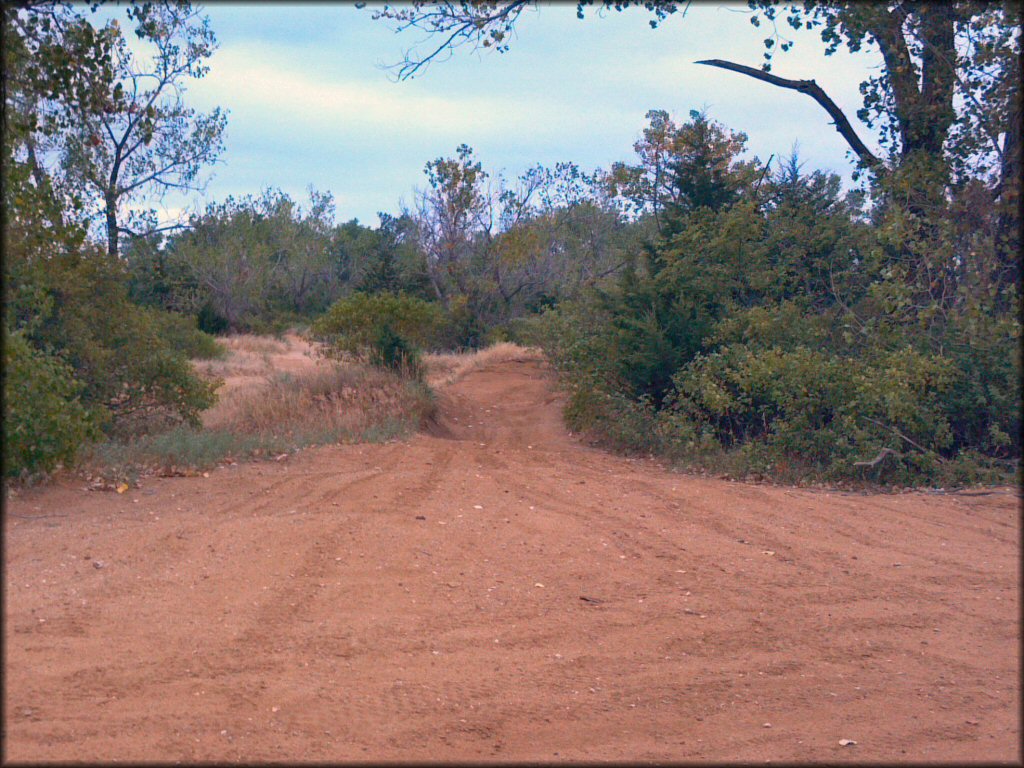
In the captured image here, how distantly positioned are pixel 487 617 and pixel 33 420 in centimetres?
466

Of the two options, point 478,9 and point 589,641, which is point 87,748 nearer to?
point 589,641

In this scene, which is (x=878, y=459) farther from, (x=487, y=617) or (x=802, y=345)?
(x=487, y=617)

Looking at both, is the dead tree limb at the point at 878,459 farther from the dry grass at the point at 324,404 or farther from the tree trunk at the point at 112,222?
the tree trunk at the point at 112,222

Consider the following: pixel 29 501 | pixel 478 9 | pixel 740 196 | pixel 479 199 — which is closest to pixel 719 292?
pixel 740 196

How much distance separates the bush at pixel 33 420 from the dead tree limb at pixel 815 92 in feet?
31.4

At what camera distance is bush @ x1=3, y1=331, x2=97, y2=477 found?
7.85 metres

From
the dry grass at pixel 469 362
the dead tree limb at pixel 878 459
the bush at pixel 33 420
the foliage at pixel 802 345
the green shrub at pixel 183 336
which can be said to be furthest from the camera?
the dry grass at pixel 469 362

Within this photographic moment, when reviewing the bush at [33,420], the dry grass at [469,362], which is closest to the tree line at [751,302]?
the bush at [33,420]

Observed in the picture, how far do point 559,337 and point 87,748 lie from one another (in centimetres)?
1314

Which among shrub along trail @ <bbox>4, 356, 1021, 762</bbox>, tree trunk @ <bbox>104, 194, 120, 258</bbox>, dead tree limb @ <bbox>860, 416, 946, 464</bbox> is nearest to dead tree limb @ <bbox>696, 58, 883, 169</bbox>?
dead tree limb @ <bbox>860, 416, 946, 464</bbox>

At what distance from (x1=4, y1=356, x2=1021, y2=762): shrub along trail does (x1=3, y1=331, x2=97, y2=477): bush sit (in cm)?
35

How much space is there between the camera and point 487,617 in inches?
223

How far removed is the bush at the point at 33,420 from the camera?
7852 mm

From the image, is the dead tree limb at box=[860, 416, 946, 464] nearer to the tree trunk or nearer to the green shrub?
the green shrub
